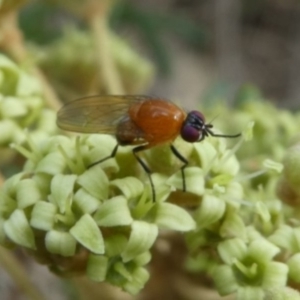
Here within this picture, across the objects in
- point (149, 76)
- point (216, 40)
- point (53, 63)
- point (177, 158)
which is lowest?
point (216, 40)

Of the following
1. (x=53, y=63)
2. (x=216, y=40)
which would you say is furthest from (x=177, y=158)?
(x=216, y=40)

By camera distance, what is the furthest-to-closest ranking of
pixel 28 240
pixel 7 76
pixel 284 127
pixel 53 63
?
pixel 53 63 → pixel 284 127 → pixel 7 76 → pixel 28 240

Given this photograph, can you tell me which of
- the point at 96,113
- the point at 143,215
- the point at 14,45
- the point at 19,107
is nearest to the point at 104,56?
the point at 14,45

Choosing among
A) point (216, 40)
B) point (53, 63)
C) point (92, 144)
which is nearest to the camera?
point (92, 144)

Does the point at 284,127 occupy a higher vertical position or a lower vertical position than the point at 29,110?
lower

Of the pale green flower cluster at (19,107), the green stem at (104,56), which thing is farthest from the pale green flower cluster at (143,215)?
the green stem at (104,56)

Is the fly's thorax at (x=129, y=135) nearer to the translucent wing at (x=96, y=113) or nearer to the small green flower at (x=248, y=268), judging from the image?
the translucent wing at (x=96, y=113)

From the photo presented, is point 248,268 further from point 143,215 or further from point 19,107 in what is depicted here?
point 19,107

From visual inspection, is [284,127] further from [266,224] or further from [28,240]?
[28,240]
